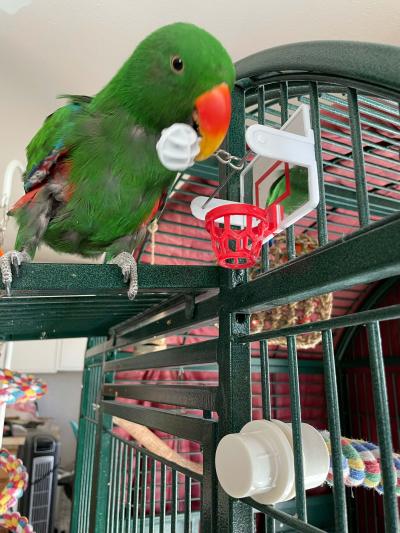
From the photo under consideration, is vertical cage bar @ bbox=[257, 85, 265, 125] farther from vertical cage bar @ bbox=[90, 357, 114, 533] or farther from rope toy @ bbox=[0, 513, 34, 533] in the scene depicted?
rope toy @ bbox=[0, 513, 34, 533]

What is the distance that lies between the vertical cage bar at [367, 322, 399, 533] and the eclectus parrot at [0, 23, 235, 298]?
24 cm

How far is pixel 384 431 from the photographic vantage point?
0.85ft

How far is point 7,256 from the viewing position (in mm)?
456

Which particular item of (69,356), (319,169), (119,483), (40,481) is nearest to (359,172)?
(319,169)

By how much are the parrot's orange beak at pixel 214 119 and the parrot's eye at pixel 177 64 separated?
0.07 meters

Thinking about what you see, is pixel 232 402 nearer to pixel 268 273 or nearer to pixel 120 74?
pixel 268 273

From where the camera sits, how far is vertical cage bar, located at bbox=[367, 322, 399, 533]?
0.25 meters

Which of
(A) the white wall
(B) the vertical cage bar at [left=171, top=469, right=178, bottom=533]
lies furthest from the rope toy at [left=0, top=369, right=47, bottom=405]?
(A) the white wall

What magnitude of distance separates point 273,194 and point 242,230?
0.23ft

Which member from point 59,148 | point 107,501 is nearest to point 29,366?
point 107,501

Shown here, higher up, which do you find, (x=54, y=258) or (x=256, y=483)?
(x=54, y=258)

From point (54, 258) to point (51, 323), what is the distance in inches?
74.0

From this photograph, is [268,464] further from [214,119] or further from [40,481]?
[40,481]

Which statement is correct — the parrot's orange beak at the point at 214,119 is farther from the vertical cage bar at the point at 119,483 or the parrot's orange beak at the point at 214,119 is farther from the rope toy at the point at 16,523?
the rope toy at the point at 16,523
